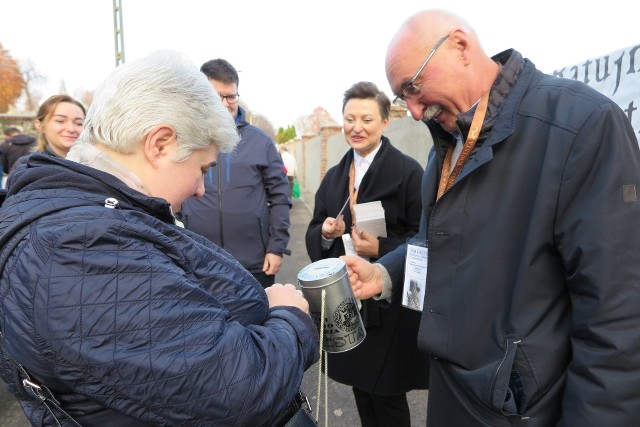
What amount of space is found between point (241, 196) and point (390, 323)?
1.34m

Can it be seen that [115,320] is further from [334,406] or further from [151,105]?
[334,406]

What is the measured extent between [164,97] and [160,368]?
612mm

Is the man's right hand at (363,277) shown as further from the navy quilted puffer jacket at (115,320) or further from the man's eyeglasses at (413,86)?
the navy quilted puffer jacket at (115,320)

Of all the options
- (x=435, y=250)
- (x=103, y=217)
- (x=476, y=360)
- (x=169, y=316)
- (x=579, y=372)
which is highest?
(x=103, y=217)

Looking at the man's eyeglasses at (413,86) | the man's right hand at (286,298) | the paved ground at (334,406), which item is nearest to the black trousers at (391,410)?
the paved ground at (334,406)

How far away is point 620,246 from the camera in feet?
3.19

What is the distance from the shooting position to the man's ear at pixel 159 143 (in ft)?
3.14

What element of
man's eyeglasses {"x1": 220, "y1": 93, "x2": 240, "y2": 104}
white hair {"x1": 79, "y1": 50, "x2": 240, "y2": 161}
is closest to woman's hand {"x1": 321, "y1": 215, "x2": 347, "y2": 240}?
man's eyeglasses {"x1": 220, "y1": 93, "x2": 240, "y2": 104}

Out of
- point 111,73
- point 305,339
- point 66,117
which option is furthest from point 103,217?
point 66,117

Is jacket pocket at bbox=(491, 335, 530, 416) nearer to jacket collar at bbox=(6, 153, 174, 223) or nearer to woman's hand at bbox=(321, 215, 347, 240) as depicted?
jacket collar at bbox=(6, 153, 174, 223)

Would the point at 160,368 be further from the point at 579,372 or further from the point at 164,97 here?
the point at 579,372

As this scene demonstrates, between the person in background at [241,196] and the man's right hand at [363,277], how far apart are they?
4.14ft

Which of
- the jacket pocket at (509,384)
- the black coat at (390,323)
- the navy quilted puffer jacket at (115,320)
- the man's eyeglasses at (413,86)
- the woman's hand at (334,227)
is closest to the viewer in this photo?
the navy quilted puffer jacket at (115,320)

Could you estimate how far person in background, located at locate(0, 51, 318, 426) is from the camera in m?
0.75
